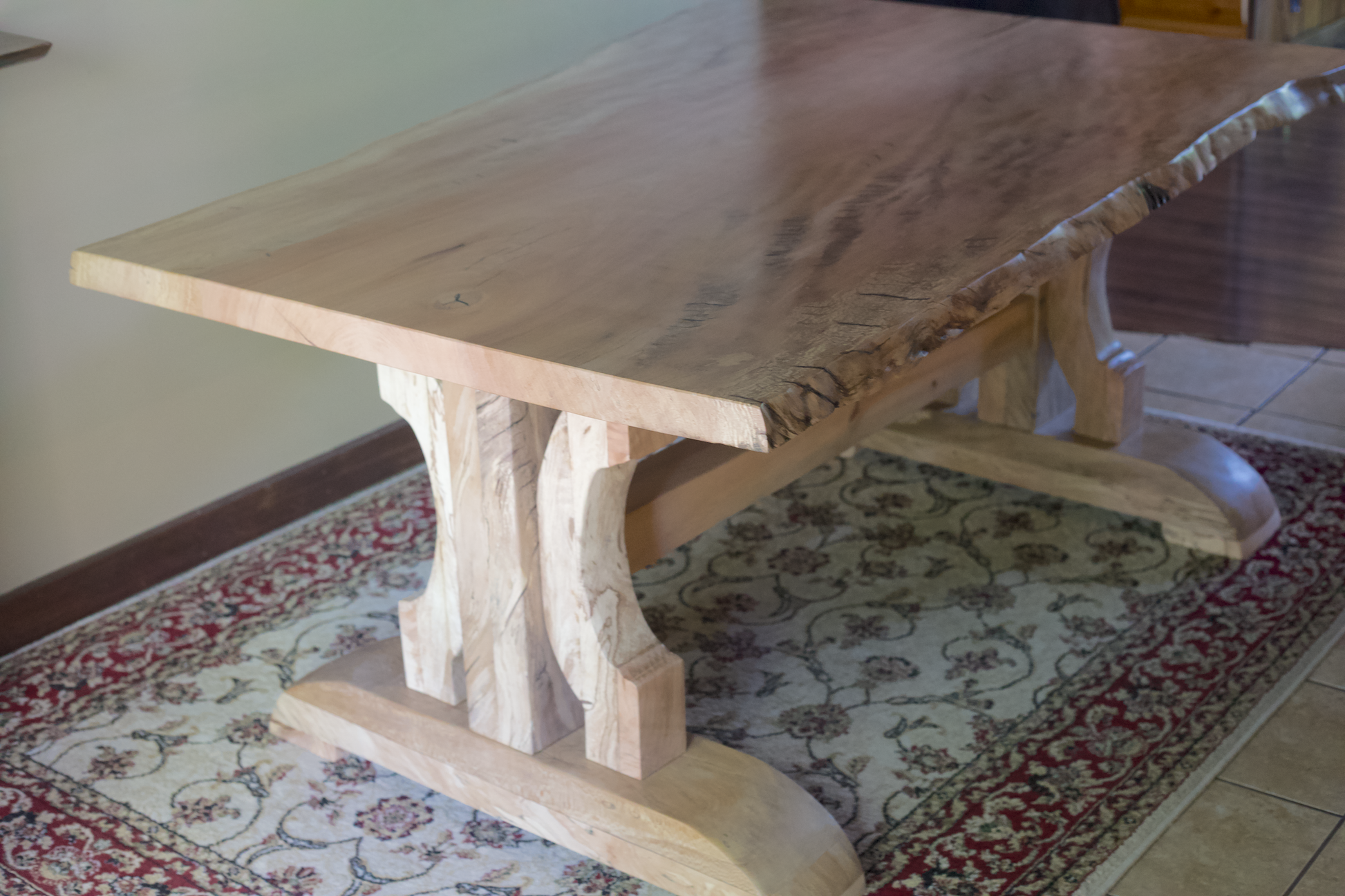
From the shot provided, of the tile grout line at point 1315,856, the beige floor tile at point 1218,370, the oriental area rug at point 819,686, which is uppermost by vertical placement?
the beige floor tile at point 1218,370

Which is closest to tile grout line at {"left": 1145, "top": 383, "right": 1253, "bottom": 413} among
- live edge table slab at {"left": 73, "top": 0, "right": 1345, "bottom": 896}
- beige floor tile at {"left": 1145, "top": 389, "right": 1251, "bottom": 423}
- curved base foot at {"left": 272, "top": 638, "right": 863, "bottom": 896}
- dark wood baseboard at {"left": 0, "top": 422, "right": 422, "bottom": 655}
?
beige floor tile at {"left": 1145, "top": 389, "right": 1251, "bottom": 423}

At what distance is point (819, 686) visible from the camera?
6.75ft

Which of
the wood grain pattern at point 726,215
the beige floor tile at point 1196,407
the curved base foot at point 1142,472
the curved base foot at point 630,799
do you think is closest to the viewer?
the wood grain pattern at point 726,215

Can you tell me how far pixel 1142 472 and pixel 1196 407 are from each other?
56cm

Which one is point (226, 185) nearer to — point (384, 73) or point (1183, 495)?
point (384, 73)

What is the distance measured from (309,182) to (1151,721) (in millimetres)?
1266

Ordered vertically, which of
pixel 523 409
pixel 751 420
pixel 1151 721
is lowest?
pixel 1151 721

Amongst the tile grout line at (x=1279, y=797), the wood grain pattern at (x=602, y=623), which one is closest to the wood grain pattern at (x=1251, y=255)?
the tile grout line at (x=1279, y=797)

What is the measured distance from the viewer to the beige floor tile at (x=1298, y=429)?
2.71 meters

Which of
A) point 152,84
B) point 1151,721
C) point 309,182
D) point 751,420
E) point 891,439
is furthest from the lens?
point 891,439

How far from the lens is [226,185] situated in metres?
2.43

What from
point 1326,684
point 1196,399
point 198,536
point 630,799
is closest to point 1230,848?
point 1326,684

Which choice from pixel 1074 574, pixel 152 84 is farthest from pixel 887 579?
pixel 152 84

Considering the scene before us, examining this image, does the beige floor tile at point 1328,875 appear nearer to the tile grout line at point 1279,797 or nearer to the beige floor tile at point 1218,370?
the tile grout line at point 1279,797
